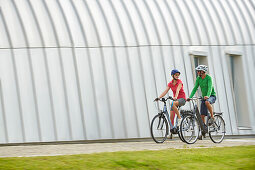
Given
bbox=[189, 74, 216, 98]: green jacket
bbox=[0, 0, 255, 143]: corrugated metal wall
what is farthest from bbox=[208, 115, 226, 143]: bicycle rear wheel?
bbox=[0, 0, 255, 143]: corrugated metal wall

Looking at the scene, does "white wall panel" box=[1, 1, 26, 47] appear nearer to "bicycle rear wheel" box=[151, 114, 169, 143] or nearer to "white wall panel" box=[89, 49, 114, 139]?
"white wall panel" box=[89, 49, 114, 139]

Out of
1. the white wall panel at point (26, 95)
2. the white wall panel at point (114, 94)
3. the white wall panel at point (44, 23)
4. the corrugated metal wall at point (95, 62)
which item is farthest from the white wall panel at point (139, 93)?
the white wall panel at point (26, 95)

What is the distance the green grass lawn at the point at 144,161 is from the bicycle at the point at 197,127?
89.2 inches

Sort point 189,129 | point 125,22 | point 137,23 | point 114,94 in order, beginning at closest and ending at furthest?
1. point 189,129
2. point 114,94
3. point 125,22
4. point 137,23

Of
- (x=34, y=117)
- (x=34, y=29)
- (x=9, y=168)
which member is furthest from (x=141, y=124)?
(x=9, y=168)

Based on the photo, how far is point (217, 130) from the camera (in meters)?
12.7

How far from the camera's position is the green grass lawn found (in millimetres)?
7566

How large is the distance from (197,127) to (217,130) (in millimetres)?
800

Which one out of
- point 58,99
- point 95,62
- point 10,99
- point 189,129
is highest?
point 95,62

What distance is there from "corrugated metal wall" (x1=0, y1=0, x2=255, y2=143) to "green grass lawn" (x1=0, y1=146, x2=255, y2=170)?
11.8 ft

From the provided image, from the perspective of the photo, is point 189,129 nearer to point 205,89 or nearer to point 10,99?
point 205,89

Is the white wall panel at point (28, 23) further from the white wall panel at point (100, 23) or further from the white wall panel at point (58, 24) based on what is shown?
the white wall panel at point (100, 23)

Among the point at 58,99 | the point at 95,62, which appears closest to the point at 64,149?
the point at 58,99

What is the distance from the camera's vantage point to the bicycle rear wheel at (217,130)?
497 inches
